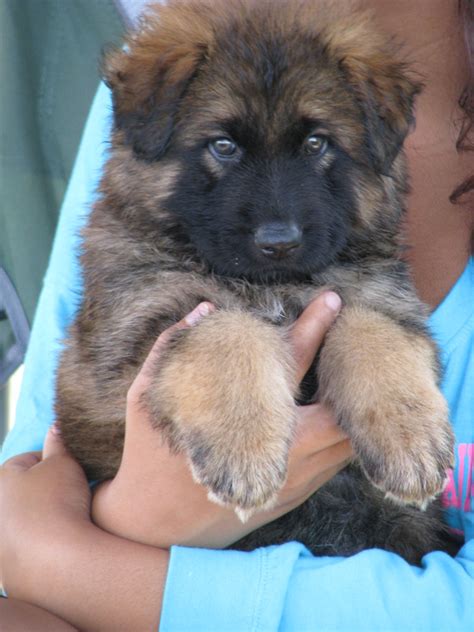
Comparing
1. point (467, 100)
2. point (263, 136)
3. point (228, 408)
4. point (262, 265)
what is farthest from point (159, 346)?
point (467, 100)

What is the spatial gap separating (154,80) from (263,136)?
360mm

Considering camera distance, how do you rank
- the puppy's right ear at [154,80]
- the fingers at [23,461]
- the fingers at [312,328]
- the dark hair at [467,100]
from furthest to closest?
the dark hair at [467,100], the fingers at [23,461], the puppy's right ear at [154,80], the fingers at [312,328]

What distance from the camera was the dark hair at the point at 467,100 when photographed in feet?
8.53

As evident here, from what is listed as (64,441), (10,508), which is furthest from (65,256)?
(10,508)

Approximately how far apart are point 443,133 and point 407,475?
1544 millimetres

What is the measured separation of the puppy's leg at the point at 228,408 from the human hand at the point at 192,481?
0.36 feet

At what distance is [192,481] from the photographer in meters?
1.96

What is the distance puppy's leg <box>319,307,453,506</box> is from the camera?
5.58ft

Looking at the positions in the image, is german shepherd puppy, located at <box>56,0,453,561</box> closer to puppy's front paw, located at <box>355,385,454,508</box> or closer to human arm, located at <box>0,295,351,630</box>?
puppy's front paw, located at <box>355,385,454,508</box>

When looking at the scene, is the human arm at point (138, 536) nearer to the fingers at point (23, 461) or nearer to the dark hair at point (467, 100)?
the fingers at point (23, 461)

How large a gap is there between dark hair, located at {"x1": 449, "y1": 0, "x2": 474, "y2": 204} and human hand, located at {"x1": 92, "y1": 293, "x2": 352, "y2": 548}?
0.94m

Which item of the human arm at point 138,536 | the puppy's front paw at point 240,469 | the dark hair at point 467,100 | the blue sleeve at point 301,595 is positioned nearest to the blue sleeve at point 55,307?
the human arm at point 138,536

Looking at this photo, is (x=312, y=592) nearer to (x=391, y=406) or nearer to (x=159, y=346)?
(x=391, y=406)

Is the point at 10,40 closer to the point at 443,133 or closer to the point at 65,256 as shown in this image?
the point at 65,256
